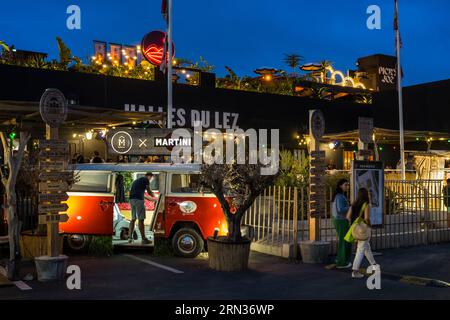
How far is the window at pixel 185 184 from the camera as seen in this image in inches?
441

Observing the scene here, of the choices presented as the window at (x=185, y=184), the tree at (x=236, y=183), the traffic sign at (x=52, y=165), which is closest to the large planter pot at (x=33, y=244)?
the traffic sign at (x=52, y=165)

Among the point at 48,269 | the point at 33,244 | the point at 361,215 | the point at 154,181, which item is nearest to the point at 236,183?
the point at 361,215

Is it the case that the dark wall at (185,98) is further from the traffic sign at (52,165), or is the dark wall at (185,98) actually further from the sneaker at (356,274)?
the sneaker at (356,274)

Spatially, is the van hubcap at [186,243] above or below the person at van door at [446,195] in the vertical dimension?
below

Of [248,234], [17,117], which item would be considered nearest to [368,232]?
[248,234]

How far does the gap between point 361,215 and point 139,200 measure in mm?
4709

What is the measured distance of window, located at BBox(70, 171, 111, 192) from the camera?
37.6ft

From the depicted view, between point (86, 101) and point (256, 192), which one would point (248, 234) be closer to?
point (256, 192)

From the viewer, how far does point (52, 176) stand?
912 centimetres

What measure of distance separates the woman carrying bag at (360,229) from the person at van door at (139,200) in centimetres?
434

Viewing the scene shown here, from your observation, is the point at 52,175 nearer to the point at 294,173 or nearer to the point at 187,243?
the point at 187,243

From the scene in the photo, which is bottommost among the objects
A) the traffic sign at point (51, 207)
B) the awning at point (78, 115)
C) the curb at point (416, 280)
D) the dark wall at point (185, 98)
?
the curb at point (416, 280)
